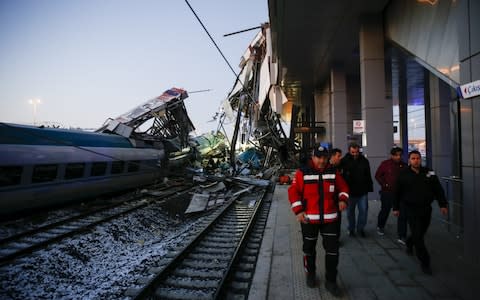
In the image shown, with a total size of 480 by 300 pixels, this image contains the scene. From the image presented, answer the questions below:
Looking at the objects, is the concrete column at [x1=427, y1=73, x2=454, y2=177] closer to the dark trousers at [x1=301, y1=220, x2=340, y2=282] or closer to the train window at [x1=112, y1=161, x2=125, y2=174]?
the dark trousers at [x1=301, y1=220, x2=340, y2=282]

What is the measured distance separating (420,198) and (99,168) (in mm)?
11116

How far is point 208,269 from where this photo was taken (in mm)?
5457

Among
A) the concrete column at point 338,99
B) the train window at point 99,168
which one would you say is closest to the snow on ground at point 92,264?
the train window at point 99,168

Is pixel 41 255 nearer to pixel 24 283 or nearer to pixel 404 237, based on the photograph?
pixel 24 283

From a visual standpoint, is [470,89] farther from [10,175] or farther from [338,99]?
[338,99]

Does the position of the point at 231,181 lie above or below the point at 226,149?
below

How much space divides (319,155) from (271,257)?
230 centimetres

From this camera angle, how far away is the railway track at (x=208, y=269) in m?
4.50

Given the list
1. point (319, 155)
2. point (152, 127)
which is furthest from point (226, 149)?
point (319, 155)

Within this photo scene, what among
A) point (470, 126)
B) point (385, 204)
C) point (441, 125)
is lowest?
point (385, 204)

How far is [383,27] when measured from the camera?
32.8ft

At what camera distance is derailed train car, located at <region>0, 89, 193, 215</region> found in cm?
847

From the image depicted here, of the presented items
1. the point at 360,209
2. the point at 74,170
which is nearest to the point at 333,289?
the point at 360,209

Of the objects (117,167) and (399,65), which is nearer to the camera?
(117,167)
